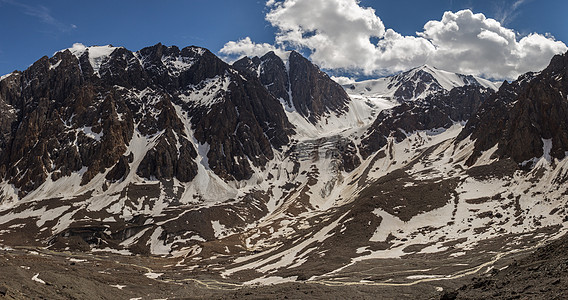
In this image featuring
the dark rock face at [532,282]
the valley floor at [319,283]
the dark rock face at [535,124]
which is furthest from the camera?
the dark rock face at [535,124]

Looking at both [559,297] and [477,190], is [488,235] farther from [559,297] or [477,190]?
[559,297]

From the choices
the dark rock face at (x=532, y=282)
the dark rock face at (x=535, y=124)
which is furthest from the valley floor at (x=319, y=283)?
the dark rock face at (x=535, y=124)

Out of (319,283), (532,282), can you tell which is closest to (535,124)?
(319,283)

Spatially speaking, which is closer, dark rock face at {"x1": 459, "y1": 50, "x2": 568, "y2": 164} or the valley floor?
the valley floor

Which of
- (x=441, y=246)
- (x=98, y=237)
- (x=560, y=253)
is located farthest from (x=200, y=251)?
(x=560, y=253)

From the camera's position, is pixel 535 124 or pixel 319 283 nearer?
pixel 319 283

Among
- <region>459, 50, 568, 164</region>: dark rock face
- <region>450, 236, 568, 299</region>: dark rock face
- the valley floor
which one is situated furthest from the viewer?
<region>459, 50, 568, 164</region>: dark rock face

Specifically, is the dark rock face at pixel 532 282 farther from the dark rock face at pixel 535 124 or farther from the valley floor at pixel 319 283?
the dark rock face at pixel 535 124

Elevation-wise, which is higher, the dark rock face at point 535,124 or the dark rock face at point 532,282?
the dark rock face at point 535,124

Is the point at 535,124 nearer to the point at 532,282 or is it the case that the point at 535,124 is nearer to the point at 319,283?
the point at 319,283

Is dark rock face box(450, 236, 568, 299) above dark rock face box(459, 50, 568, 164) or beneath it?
beneath

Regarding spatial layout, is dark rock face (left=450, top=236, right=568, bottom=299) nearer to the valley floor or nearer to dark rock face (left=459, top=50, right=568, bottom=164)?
the valley floor

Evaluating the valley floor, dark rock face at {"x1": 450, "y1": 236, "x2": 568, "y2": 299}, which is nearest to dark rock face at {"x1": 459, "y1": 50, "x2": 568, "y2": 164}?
the valley floor

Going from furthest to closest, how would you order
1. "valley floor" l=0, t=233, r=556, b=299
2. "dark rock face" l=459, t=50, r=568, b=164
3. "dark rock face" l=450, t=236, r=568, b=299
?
"dark rock face" l=459, t=50, r=568, b=164, "valley floor" l=0, t=233, r=556, b=299, "dark rock face" l=450, t=236, r=568, b=299
